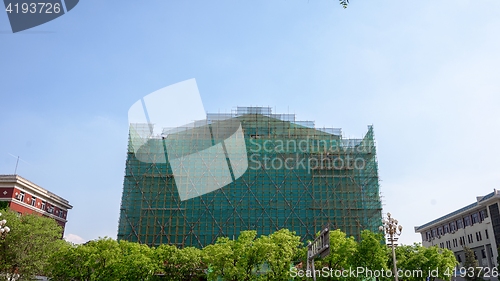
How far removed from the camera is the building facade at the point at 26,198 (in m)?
39.1

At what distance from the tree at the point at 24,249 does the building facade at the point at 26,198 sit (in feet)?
32.6

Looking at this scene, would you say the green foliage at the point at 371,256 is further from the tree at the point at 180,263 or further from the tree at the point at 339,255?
the tree at the point at 180,263

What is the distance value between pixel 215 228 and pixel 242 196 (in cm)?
372

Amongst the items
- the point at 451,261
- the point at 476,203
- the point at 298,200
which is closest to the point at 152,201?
the point at 298,200

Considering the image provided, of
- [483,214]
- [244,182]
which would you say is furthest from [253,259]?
[483,214]

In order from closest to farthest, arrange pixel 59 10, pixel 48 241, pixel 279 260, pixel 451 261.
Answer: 1. pixel 59 10
2. pixel 279 260
3. pixel 451 261
4. pixel 48 241

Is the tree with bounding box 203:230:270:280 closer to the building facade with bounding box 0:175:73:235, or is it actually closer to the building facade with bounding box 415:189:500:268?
the building facade with bounding box 415:189:500:268

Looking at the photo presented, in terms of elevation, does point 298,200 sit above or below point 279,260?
above

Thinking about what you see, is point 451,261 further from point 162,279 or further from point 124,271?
point 124,271

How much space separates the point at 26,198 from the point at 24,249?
46.7 ft

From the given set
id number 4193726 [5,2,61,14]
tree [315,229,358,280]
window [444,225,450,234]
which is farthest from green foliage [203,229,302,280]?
window [444,225,450,234]

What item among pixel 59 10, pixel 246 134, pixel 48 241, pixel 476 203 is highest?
pixel 246 134

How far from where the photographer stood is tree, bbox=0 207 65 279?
28.3m

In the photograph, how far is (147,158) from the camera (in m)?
37.4
